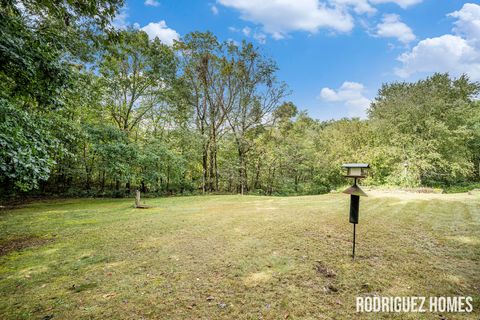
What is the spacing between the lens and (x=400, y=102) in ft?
66.5

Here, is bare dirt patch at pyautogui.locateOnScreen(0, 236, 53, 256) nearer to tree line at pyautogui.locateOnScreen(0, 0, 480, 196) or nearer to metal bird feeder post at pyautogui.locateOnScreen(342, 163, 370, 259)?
metal bird feeder post at pyautogui.locateOnScreen(342, 163, 370, 259)

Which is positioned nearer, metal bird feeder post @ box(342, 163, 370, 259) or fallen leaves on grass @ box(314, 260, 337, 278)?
fallen leaves on grass @ box(314, 260, 337, 278)

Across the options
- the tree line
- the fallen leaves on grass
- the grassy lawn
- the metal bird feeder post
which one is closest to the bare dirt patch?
the grassy lawn

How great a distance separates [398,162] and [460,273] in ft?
64.3

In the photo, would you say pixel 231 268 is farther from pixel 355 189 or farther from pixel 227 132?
pixel 227 132

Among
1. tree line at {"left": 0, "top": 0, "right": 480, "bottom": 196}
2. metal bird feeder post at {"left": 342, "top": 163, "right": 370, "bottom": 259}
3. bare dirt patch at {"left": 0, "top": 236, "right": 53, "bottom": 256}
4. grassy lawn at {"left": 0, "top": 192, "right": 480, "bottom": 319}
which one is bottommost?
bare dirt patch at {"left": 0, "top": 236, "right": 53, "bottom": 256}

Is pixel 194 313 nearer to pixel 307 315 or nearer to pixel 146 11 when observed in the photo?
pixel 307 315

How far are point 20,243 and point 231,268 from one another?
16.2ft

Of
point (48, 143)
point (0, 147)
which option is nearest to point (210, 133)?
point (48, 143)

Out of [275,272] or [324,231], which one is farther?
[324,231]

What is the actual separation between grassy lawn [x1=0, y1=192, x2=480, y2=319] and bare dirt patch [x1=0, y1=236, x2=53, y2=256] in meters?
0.05

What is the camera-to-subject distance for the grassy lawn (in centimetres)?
258

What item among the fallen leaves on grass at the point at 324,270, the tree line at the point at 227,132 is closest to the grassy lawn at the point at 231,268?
the fallen leaves on grass at the point at 324,270

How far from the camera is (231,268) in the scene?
11.6 feet
